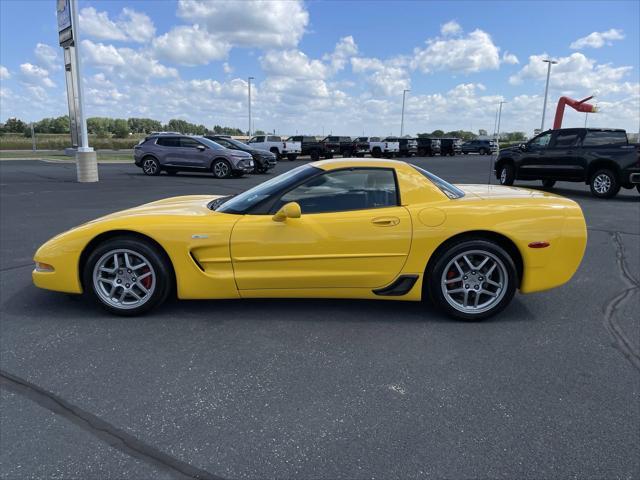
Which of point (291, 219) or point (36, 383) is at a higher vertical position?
point (291, 219)

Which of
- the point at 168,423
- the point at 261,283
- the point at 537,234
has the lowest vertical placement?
the point at 168,423

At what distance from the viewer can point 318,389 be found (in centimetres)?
273

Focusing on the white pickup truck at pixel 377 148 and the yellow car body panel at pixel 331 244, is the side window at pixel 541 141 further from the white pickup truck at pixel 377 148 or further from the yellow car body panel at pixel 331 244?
the white pickup truck at pixel 377 148

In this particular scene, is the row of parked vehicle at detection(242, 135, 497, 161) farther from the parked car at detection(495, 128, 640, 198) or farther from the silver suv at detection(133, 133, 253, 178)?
the parked car at detection(495, 128, 640, 198)

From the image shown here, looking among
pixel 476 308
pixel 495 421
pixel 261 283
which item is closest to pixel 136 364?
pixel 261 283

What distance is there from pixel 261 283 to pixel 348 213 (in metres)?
0.87

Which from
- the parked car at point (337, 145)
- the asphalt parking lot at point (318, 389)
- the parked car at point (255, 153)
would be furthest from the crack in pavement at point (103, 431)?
the parked car at point (337, 145)

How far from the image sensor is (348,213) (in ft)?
12.0

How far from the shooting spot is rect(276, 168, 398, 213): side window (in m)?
3.71

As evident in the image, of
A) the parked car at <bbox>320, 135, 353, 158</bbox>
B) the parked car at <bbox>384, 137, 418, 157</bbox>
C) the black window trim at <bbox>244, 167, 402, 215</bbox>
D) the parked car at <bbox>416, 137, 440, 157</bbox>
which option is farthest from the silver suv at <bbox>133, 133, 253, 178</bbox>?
the parked car at <bbox>416, 137, 440, 157</bbox>

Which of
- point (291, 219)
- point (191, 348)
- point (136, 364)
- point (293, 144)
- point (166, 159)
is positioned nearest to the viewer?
point (136, 364)

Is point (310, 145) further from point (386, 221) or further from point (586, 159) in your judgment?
point (386, 221)

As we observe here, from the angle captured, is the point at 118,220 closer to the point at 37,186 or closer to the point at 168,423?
the point at 168,423

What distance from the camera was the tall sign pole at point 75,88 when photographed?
1395 cm
